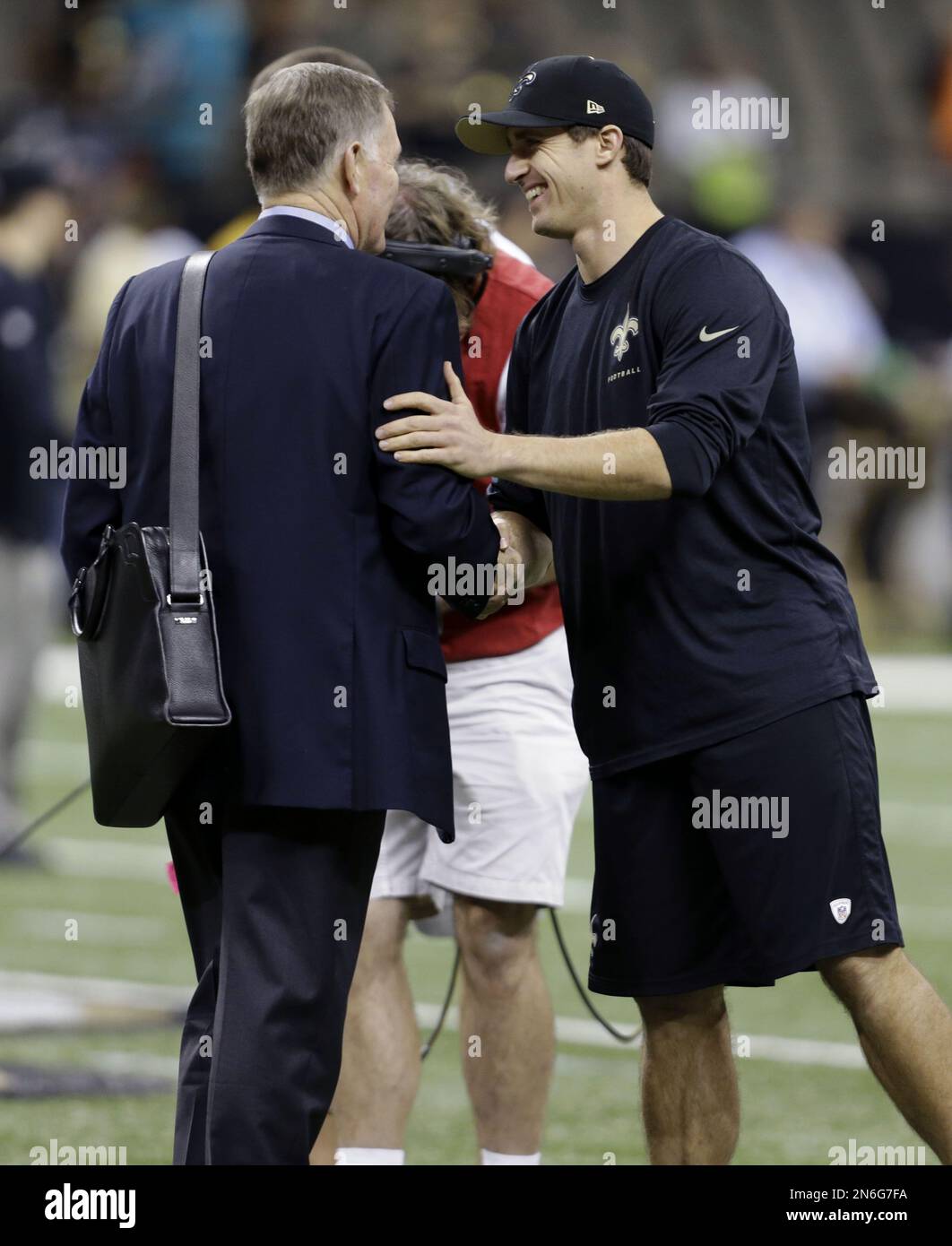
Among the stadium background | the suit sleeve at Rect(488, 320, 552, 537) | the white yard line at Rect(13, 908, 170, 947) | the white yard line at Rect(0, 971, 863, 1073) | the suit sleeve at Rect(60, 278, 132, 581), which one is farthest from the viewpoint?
the stadium background

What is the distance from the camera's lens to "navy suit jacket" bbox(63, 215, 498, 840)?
137 inches

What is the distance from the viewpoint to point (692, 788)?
389 centimetres

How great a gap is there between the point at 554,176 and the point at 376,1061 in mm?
1915

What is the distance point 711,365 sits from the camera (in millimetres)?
3672

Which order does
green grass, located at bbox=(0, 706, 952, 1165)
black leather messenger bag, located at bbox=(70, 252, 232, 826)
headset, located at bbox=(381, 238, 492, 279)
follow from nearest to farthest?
black leather messenger bag, located at bbox=(70, 252, 232, 826)
headset, located at bbox=(381, 238, 492, 279)
green grass, located at bbox=(0, 706, 952, 1165)

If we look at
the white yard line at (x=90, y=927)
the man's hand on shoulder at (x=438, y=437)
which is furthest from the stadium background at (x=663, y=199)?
the man's hand on shoulder at (x=438, y=437)

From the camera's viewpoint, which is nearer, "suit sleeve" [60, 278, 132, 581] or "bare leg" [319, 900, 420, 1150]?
"suit sleeve" [60, 278, 132, 581]

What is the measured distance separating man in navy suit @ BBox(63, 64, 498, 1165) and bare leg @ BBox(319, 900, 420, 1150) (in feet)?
2.94

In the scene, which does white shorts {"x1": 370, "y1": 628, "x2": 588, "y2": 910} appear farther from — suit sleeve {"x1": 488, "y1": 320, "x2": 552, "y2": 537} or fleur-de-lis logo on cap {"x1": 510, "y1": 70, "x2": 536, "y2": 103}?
fleur-de-lis logo on cap {"x1": 510, "y1": 70, "x2": 536, "y2": 103}

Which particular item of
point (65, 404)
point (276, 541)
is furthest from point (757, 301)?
point (65, 404)

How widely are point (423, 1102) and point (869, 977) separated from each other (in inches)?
81.6

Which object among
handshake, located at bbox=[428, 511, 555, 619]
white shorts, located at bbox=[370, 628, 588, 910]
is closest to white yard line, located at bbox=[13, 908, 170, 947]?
white shorts, located at bbox=[370, 628, 588, 910]

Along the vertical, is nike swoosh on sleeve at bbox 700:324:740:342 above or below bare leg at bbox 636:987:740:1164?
above

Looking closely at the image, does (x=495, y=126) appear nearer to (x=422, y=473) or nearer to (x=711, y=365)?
(x=711, y=365)
